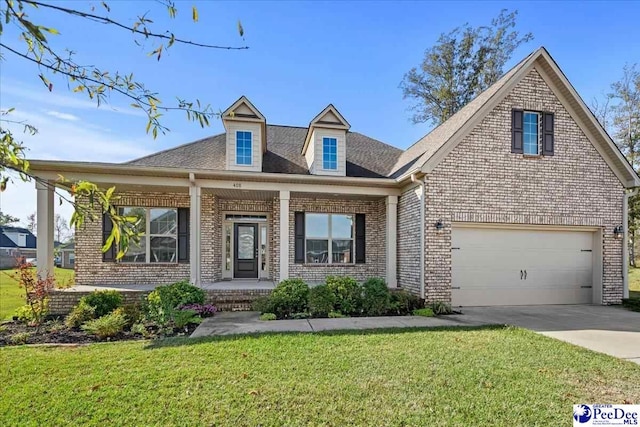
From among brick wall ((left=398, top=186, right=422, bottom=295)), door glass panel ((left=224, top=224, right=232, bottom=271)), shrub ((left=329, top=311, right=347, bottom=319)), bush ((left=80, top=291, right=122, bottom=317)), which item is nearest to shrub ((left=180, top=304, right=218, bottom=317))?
bush ((left=80, top=291, right=122, bottom=317))

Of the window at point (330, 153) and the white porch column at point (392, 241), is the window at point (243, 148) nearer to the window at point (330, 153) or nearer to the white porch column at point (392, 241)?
the window at point (330, 153)

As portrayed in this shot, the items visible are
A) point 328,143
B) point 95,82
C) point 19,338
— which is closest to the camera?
point 95,82

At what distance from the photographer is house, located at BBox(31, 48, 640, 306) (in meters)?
8.91

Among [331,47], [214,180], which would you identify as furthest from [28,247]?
[331,47]

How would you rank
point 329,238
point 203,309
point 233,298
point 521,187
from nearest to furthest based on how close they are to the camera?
point 203,309, point 233,298, point 521,187, point 329,238

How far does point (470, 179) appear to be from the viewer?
9.07 m

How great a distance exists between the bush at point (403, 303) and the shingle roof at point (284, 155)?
13.8 feet

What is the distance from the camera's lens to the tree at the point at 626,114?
18844 millimetres

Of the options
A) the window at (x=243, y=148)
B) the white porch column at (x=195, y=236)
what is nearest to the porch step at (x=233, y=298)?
the white porch column at (x=195, y=236)

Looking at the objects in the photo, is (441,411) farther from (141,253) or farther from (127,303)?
(141,253)

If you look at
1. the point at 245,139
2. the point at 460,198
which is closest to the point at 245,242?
the point at 245,139

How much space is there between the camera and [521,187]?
9.28 metres

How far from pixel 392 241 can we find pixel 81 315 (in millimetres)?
7861

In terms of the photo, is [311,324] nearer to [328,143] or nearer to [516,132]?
[328,143]
